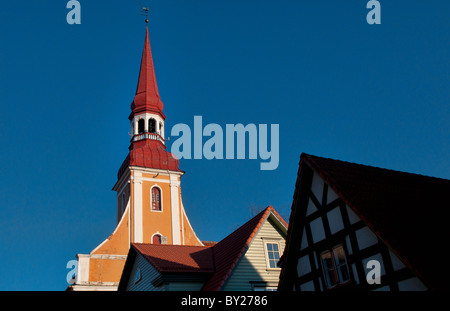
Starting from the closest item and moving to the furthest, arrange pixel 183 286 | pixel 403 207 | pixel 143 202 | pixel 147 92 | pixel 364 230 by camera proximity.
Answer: pixel 364 230 < pixel 403 207 < pixel 183 286 < pixel 143 202 < pixel 147 92

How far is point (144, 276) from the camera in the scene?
20.6 m

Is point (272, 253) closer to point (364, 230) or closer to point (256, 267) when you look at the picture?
point (256, 267)

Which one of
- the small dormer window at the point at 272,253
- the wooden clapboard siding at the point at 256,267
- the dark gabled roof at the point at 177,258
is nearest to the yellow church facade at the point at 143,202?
the dark gabled roof at the point at 177,258

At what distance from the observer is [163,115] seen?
4784 cm

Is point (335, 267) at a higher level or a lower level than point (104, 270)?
lower

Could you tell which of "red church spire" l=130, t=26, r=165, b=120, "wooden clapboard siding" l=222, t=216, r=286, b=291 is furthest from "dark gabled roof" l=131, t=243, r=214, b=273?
"red church spire" l=130, t=26, r=165, b=120

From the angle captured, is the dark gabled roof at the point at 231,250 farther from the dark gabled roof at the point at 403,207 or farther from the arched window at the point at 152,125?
the arched window at the point at 152,125

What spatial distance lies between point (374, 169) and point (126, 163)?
1230 inches

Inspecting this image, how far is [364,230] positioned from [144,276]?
11.6 metres

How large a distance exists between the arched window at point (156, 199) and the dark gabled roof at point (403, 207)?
1118 inches

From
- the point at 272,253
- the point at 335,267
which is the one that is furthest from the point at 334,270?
the point at 272,253

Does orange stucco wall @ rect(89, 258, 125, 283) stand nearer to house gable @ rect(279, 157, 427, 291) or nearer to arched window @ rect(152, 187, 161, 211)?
arched window @ rect(152, 187, 161, 211)

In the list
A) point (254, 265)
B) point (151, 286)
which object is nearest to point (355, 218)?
point (254, 265)

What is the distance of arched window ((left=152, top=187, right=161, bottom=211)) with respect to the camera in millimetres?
42181
